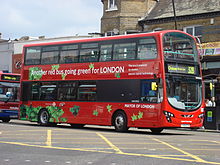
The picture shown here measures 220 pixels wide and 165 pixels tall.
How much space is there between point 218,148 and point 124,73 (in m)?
8.45

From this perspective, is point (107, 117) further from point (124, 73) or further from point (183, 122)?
point (183, 122)

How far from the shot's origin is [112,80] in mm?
22609

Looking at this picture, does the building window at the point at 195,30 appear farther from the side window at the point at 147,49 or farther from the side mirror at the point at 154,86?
the side mirror at the point at 154,86

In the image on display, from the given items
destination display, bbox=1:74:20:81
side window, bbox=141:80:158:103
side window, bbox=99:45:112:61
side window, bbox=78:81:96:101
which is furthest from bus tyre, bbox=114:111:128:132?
destination display, bbox=1:74:20:81

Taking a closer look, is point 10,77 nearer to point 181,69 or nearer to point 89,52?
point 89,52

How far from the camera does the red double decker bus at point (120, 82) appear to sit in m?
20.7

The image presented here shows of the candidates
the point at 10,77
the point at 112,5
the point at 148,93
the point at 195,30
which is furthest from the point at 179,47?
the point at 112,5

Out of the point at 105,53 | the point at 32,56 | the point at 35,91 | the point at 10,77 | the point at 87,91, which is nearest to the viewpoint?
the point at 105,53

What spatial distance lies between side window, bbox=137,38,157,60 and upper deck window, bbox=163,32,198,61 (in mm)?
466

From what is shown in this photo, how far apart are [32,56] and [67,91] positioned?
340 cm

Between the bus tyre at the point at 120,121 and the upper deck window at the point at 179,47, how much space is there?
3373 millimetres

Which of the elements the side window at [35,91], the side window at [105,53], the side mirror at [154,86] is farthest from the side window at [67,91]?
the side mirror at [154,86]

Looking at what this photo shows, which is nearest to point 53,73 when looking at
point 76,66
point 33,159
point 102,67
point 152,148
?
point 76,66

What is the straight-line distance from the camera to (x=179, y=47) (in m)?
21.4
